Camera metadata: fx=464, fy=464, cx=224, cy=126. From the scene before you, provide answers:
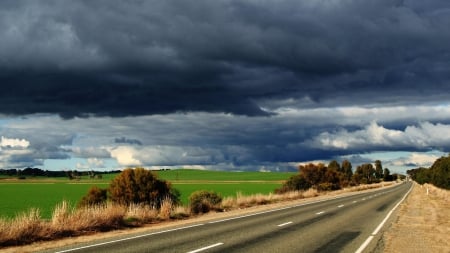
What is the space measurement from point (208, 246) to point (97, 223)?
6924mm

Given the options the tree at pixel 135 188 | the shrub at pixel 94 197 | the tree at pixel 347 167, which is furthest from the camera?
the tree at pixel 347 167

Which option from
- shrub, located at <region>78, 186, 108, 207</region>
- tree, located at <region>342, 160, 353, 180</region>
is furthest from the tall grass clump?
tree, located at <region>342, 160, 353, 180</region>

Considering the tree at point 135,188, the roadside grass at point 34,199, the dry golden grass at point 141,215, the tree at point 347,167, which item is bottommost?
the roadside grass at point 34,199

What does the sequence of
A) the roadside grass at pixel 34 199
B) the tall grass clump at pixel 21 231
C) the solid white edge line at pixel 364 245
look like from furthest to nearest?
1. the roadside grass at pixel 34 199
2. the tall grass clump at pixel 21 231
3. the solid white edge line at pixel 364 245

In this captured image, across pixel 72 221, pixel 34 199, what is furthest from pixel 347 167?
pixel 72 221

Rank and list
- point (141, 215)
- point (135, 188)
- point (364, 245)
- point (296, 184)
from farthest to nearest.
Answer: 1. point (296, 184)
2. point (135, 188)
3. point (141, 215)
4. point (364, 245)

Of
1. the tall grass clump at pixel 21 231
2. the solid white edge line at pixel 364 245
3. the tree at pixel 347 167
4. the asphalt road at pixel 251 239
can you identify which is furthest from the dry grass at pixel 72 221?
the tree at pixel 347 167

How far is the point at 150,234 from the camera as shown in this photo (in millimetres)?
15922

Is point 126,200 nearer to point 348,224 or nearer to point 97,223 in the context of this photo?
point 97,223

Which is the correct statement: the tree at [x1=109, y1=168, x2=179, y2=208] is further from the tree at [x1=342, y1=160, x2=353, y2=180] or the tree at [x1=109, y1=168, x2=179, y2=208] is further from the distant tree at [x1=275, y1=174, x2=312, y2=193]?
the tree at [x1=342, y1=160, x2=353, y2=180]

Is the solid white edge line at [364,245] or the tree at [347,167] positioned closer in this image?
the solid white edge line at [364,245]

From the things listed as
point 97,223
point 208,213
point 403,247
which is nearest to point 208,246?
Result: point 403,247

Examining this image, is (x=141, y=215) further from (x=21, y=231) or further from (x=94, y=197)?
(x=94, y=197)

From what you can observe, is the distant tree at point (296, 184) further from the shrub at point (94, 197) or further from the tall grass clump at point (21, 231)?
the tall grass clump at point (21, 231)
